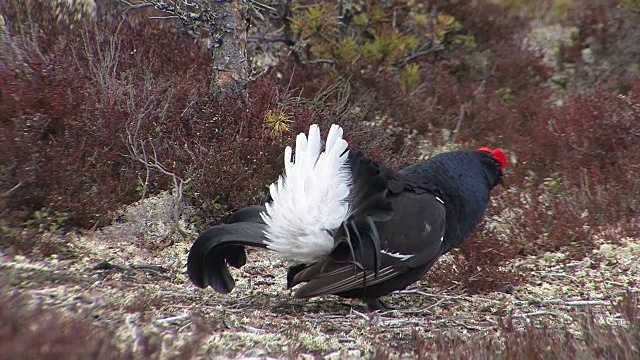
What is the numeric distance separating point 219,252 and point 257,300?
631 mm

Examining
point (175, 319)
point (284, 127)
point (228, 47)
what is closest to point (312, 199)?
point (175, 319)

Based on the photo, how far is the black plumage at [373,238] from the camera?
4250mm

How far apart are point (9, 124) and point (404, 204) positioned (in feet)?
9.41

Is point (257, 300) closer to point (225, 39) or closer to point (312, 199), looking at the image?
point (312, 199)

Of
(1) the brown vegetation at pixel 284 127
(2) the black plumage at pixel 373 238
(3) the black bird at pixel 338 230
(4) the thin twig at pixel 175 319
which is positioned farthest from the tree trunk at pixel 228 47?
(4) the thin twig at pixel 175 319

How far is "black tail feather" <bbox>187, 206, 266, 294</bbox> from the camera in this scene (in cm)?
418

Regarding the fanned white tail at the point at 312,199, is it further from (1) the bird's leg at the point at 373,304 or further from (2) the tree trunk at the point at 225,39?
(2) the tree trunk at the point at 225,39

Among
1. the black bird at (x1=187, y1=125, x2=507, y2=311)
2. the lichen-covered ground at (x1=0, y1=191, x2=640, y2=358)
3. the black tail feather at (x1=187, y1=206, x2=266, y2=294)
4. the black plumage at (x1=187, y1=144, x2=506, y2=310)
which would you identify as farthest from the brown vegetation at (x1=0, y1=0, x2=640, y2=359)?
the black bird at (x1=187, y1=125, x2=507, y2=311)

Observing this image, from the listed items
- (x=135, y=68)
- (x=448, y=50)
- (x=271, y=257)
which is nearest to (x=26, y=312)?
(x=271, y=257)

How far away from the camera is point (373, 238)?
13.9 feet

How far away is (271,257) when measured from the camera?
5.77 m

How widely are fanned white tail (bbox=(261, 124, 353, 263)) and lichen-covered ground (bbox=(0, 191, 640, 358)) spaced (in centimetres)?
43

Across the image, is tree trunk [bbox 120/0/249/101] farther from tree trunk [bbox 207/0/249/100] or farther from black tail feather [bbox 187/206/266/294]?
black tail feather [bbox 187/206/266/294]

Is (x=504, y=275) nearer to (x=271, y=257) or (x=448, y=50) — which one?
(x=271, y=257)
